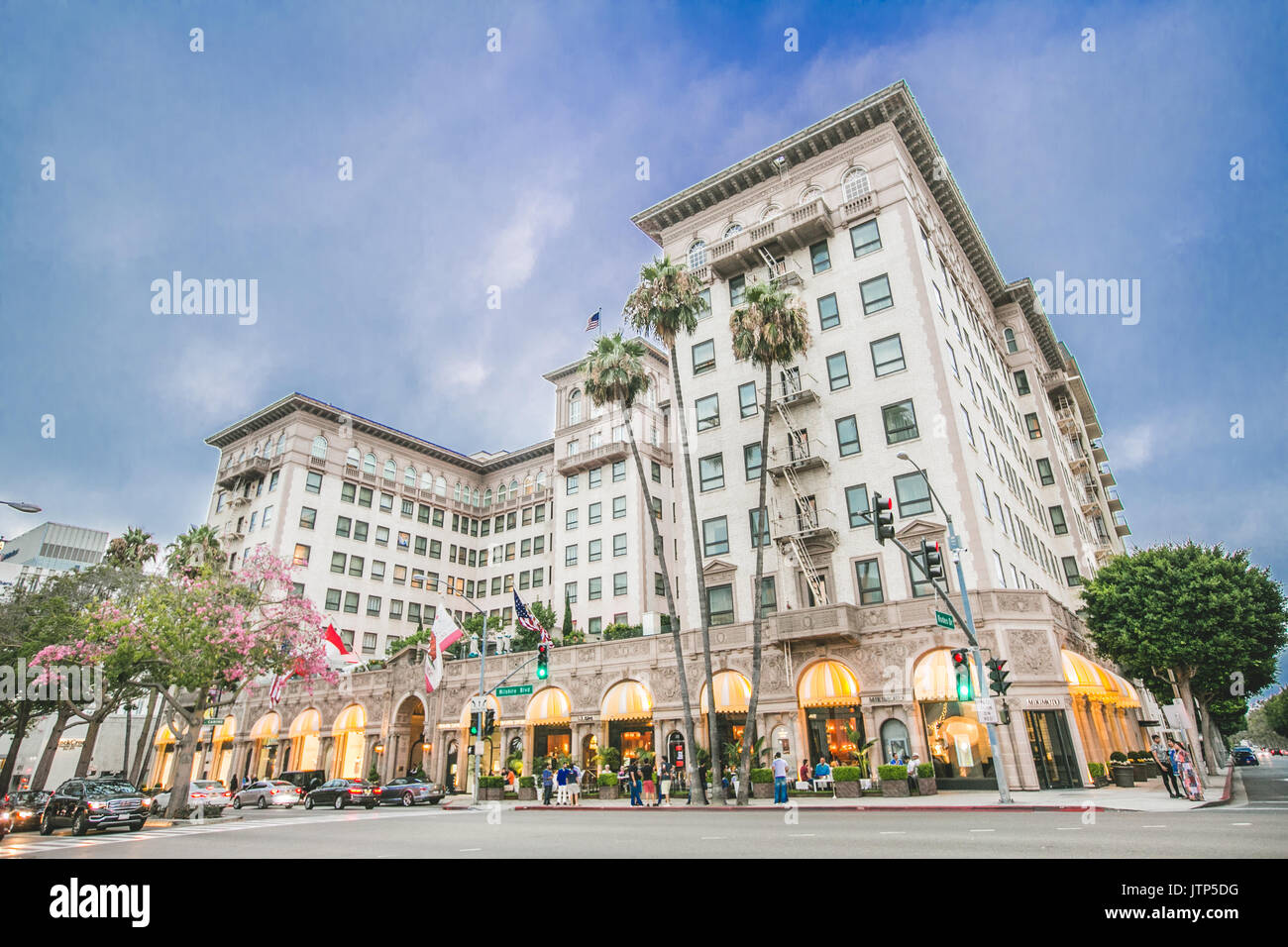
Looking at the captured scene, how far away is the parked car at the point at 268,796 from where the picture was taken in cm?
3841

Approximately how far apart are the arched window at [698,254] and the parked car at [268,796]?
3747 cm

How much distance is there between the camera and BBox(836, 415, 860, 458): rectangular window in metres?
35.8

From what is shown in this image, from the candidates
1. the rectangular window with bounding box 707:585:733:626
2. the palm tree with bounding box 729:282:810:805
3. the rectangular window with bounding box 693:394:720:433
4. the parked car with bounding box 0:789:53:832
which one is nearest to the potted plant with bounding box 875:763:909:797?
the palm tree with bounding box 729:282:810:805

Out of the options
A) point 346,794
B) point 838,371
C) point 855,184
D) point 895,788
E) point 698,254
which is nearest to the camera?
point 895,788

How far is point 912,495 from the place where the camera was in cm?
3316

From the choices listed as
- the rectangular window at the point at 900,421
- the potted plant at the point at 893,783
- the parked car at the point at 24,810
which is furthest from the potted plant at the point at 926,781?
the parked car at the point at 24,810

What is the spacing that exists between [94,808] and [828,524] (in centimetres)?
3120

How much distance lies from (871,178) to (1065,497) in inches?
1109

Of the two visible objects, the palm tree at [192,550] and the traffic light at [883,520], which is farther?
the palm tree at [192,550]

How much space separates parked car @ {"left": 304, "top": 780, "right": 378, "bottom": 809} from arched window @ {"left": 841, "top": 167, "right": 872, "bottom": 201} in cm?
4007

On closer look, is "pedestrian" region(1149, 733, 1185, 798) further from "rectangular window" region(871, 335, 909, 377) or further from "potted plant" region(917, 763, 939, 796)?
"rectangular window" region(871, 335, 909, 377)

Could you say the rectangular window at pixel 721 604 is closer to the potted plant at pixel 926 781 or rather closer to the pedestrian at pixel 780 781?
the pedestrian at pixel 780 781

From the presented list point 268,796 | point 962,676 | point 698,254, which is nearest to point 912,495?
point 962,676

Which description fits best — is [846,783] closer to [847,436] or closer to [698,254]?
[847,436]
